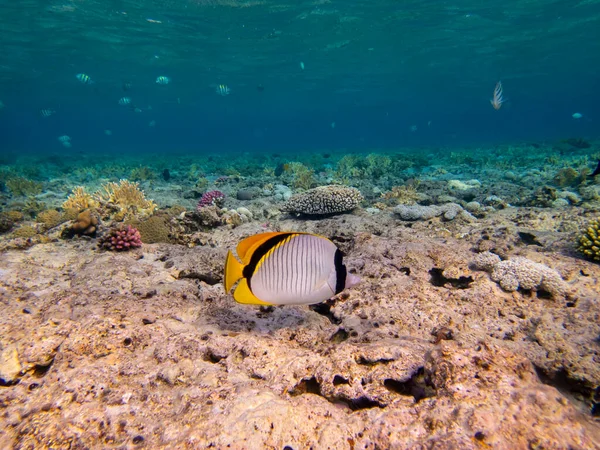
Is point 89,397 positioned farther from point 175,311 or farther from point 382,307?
point 382,307

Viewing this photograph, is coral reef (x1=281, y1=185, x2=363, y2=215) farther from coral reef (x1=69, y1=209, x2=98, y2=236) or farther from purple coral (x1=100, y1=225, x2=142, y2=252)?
coral reef (x1=69, y1=209, x2=98, y2=236)

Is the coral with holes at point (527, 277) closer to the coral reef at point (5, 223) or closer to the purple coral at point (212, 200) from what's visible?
the purple coral at point (212, 200)

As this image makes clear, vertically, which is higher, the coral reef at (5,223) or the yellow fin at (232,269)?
the yellow fin at (232,269)

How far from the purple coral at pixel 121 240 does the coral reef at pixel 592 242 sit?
22.1ft

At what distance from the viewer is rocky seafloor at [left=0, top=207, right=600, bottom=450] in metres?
1.75

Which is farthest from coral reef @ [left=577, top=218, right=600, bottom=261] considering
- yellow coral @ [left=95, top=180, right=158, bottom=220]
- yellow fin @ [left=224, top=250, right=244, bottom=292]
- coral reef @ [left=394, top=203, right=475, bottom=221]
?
yellow coral @ [left=95, top=180, right=158, bottom=220]

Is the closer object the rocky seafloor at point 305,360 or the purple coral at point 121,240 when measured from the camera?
the rocky seafloor at point 305,360

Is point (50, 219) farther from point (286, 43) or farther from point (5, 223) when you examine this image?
point (286, 43)

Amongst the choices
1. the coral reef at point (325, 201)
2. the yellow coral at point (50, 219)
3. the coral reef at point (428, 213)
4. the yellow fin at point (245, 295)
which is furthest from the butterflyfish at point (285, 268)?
the yellow coral at point (50, 219)

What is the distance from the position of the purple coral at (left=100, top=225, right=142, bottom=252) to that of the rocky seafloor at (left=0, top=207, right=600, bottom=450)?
657 mm

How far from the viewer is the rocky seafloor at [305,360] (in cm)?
175

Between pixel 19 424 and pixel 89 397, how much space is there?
363 mm

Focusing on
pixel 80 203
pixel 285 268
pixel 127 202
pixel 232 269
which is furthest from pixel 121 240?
pixel 285 268

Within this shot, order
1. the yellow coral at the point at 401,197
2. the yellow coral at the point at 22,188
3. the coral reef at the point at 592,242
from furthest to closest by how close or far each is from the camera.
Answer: the yellow coral at the point at 22,188, the yellow coral at the point at 401,197, the coral reef at the point at 592,242
